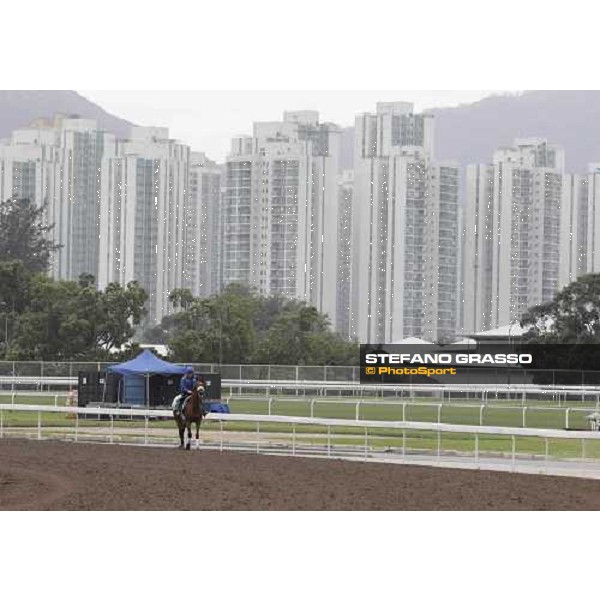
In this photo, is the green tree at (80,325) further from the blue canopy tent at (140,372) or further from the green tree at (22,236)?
the green tree at (22,236)

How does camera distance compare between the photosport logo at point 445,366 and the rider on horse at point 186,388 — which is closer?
the rider on horse at point 186,388

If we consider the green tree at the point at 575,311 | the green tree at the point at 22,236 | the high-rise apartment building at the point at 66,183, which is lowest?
the green tree at the point at 575,311

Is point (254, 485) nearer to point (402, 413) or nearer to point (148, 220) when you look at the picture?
point (402, 413)

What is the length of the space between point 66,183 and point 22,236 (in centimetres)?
5288

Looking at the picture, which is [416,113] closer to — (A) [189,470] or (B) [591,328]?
(B) [591,328]

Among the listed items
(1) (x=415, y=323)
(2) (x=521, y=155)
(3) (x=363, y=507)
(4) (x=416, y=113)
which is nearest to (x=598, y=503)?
(3) (x=363, y=507)

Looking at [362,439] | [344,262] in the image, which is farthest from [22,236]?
[362,439]

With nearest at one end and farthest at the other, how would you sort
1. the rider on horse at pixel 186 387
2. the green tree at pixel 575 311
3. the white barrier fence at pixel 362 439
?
1. the white barrier fence at pixel 362 439
2. the rider on horse at pixel 186 387
3. the green tree at pixel 575 311

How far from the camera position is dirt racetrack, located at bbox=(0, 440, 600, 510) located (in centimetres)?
1546

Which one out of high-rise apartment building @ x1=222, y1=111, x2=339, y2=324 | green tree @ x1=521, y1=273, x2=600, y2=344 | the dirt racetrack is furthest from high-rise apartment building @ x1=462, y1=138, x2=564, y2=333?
the dirt racetrack

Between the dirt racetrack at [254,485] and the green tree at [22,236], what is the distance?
80.5m

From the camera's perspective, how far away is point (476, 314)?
390ft

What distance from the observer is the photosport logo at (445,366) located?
2237 inches

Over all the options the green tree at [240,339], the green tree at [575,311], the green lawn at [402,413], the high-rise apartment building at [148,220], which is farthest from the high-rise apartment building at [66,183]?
the green lawn at [402,413]
